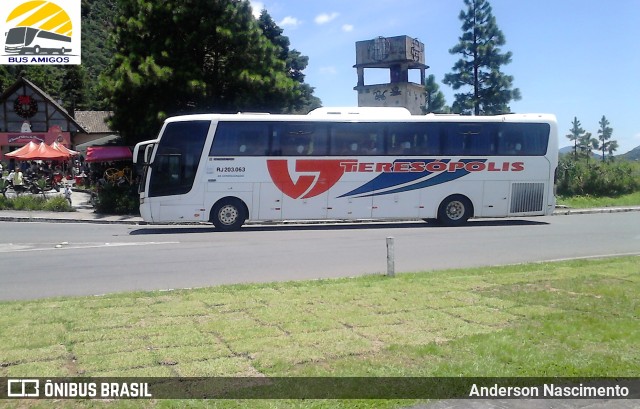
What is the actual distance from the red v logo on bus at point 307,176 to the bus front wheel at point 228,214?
57.0 inches

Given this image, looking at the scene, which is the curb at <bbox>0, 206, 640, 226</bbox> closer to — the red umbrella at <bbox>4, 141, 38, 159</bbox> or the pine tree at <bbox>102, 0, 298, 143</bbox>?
the pine tree at <bbox>102, 0, 298, 143</bbox>

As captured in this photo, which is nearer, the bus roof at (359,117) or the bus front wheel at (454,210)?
the bus roof at (359,117)

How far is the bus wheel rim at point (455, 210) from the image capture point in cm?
2061

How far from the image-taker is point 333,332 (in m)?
6.25

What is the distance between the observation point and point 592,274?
957 cm

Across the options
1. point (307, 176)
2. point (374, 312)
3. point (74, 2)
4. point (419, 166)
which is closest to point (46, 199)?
point (74, 2)

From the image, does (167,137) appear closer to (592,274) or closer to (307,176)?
(307,176)

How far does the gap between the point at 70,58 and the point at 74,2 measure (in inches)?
96.0

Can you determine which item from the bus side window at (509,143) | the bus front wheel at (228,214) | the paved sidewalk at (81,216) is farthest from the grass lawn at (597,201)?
the bus front wheel at (228,214)

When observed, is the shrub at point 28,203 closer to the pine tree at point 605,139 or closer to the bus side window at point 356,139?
the bus side window at point 356,139

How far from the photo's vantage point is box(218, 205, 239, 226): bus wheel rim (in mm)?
19328

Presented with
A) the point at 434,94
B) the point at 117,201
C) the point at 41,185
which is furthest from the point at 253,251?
the point at 434,94

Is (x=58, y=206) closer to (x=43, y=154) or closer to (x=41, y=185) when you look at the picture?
(x=41, y=185)

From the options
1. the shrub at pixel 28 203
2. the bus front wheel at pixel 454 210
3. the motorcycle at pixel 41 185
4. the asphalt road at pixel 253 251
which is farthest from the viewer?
the motorcycle at pixel 41 185
